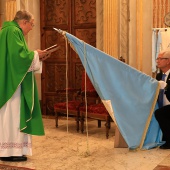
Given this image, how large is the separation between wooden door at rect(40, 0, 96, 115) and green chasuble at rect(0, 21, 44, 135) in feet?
10.3

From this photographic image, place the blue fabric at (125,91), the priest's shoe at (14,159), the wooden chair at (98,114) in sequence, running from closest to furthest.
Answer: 1. the priest's shoe at (14,159)
2. the blue fabric at (125,91)
3. the wooden chair at (98,114)

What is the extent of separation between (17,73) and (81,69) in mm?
3321

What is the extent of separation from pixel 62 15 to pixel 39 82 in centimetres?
144

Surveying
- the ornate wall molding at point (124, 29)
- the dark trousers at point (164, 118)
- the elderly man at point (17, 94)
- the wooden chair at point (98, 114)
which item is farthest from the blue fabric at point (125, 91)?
the ornate wall molding at point (124, 29)

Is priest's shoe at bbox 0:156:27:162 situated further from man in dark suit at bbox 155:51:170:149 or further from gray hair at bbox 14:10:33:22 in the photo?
man in dark suit at bbox 155:51:170:149

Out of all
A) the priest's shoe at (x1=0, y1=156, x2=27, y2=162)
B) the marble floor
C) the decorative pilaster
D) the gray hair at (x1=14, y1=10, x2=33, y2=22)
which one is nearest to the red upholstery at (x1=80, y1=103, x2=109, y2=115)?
the marble floor

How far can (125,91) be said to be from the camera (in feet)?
16.2

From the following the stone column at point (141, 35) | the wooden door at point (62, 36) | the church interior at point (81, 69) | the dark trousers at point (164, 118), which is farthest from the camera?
the wooden door at point (62, 36)

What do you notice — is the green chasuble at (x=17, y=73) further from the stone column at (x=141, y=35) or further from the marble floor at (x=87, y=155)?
the stone column at (x=141, y=35)

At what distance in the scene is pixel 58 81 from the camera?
26.1ft

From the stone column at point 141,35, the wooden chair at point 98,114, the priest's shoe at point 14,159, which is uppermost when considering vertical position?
the stone column at point 141,35

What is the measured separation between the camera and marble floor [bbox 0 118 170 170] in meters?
4.37

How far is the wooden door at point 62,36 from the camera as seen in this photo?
7520 millimetres

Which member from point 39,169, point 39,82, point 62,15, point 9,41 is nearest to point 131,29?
point 62,15
